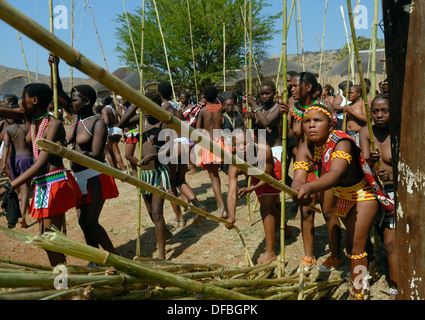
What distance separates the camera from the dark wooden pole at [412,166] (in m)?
1.42

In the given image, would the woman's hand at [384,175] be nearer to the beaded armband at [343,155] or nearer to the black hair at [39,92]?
the beaded armband at [343,155]

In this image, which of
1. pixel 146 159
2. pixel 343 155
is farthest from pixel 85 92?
pixel 343 155

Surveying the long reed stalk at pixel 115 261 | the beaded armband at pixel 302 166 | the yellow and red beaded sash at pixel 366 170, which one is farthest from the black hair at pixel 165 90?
the long reed stalk at pixel 115 261

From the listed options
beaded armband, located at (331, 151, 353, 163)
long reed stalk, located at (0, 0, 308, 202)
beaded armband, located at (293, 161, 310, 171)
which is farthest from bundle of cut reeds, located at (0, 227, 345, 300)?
beaded armband, located at (293, 161, 310, 171)

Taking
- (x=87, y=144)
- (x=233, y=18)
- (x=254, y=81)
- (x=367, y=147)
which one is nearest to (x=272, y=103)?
(x=367, y=147)

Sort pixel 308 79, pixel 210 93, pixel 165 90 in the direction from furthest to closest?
pixel 210 93
pixel 165 90
pixel 308 79

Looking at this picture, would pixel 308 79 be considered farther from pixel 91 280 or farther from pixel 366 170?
pixel 91 280

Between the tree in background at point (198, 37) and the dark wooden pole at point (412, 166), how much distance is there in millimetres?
23318

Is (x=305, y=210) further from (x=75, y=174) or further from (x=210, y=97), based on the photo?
(x=210, y=97)

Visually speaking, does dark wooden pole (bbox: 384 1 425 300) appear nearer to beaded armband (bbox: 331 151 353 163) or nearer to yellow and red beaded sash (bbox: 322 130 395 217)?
beaded armband (bbox: 331 151 353 163)

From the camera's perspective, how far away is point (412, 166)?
1.52m

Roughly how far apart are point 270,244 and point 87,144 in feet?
7.73

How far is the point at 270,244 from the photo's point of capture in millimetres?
4004

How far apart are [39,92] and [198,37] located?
23.1m
